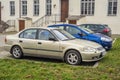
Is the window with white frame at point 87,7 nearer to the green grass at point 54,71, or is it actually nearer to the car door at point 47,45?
the car door at point 47,45

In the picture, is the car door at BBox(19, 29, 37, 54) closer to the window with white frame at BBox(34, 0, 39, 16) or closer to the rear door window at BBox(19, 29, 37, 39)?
the rear door window at BBox(19, 29, 37, 39)

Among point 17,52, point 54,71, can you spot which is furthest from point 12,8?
point 54,71

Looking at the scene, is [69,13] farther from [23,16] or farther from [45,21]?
[23,16]

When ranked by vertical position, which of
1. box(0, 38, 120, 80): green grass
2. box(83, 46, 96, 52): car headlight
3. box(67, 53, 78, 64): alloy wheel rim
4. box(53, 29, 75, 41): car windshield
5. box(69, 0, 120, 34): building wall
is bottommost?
box(0, 38, 120, 80): green grass

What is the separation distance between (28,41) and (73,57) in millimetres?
2199

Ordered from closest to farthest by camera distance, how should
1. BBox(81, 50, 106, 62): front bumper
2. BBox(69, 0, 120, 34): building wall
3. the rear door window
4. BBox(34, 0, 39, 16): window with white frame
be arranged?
BBox(81, 50, 106, 62): front bumper → the rear door window → BBox(69, 0, 120, 34): building wall → BBox(34, 0, 39, 16): window with white frame

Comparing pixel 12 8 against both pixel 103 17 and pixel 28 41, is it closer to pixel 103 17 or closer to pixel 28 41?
pixel 103 17

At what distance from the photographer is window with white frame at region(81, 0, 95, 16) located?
2809cm

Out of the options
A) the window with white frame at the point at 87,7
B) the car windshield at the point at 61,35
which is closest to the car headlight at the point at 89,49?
the car windshield at the point at 61,35

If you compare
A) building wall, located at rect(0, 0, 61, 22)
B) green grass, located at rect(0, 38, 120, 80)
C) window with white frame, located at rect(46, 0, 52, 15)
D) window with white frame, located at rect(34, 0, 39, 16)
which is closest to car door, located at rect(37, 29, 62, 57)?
green grass, located at rect(0, 38, 120, 80)

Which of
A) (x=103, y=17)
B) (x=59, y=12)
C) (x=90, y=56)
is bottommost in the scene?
(x=90, y=56)

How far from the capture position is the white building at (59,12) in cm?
2719

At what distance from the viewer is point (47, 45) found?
9.81 meters

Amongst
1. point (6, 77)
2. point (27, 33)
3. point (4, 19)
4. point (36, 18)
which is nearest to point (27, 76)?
A: point (6, 77)
